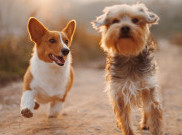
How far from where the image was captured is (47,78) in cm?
487

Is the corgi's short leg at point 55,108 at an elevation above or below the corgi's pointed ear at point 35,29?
below

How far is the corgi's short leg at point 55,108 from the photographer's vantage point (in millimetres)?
5113

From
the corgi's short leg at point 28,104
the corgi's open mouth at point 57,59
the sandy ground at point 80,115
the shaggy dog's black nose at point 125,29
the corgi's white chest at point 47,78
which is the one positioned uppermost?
the shaggy dog's black nose at point 125,29

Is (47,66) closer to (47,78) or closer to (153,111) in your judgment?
(47,78)

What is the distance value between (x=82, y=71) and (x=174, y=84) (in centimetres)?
452

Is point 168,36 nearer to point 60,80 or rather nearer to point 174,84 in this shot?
point 174,84

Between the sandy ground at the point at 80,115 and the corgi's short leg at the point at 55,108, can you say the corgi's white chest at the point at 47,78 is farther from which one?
the sandy ground at the point at 80,115

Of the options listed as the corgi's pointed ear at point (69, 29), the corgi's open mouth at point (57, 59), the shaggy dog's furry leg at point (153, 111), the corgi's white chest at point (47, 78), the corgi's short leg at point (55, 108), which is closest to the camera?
the shaggy dog's furry leg at point (153, 111)

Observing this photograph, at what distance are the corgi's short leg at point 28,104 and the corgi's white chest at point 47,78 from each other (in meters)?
0.17

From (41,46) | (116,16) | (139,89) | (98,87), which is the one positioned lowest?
(98,87)

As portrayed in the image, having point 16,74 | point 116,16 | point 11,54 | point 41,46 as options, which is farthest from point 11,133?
point 11,54

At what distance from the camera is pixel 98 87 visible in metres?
9.06

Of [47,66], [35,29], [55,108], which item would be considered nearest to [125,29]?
[47,66]

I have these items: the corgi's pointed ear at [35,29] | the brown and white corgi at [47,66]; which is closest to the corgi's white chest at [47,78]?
the brown and white corgi at [47,66]
